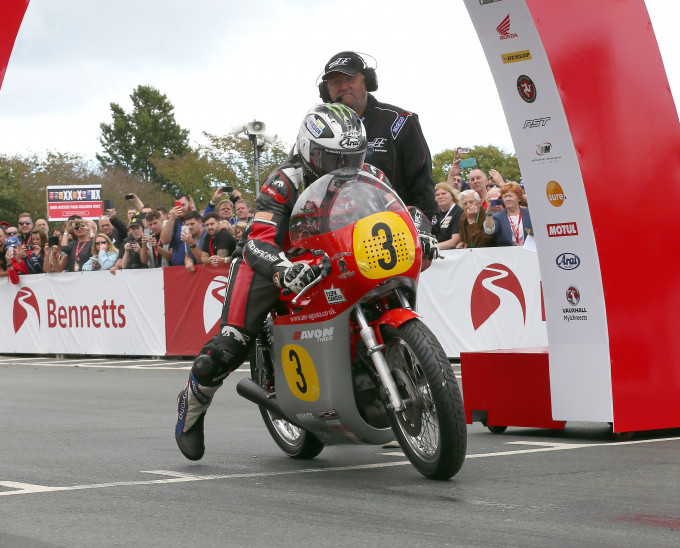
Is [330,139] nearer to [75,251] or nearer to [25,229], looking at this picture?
[75,251]

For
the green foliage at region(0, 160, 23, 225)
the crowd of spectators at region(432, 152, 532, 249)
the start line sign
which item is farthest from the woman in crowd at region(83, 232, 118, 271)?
the green foliage at region(0, 160, 23, 225)

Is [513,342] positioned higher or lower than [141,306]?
lower

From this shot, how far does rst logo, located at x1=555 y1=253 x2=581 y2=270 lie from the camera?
24.7 feet

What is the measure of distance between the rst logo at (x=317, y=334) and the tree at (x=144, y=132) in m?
107

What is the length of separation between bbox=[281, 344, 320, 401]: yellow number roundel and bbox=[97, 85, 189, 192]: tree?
106908 millimetres

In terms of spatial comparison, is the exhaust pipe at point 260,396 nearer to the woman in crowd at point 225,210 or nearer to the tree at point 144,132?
the woman in crowd at point 225,210

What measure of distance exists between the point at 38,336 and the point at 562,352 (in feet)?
49.4

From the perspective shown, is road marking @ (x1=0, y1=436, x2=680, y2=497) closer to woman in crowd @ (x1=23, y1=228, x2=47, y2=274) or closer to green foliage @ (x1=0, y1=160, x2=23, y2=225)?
woman in crowd @ (x1=23, y1=228, x2=47, y2=274)

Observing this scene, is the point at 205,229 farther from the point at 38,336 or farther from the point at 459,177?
the point at 38,336

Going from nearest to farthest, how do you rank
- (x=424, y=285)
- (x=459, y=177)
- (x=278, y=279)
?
1. (x=278, y=279)
2. (x=424, y=285)
3. (x=459, y=177)

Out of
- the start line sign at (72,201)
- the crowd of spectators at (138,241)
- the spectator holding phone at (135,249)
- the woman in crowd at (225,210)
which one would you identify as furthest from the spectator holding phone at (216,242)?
the start line sign at (72,201)

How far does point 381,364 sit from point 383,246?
58 centimetres

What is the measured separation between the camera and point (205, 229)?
17.7m

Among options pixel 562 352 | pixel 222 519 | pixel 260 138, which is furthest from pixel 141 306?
pixel 222 519
